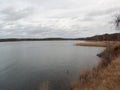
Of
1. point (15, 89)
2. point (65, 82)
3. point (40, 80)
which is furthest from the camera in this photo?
point (40, 80)

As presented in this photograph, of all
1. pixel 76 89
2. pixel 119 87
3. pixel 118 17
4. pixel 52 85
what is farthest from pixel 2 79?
pixel 118 17

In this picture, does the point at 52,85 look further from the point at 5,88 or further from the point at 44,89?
the point at 5,88

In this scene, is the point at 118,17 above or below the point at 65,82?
above

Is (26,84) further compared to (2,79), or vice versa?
(2,79)

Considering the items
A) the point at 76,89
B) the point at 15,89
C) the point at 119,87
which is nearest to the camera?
the point at 119,87

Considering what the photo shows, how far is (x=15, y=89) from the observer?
1405 centimetres

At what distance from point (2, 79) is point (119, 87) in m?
12.3

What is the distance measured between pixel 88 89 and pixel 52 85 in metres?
5.41

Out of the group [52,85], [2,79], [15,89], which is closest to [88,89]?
[52,85]

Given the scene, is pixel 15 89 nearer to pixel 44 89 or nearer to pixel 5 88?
pixel 5 88

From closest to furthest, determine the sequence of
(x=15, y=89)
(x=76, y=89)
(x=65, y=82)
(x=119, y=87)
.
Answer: (x=119, y=87), (x=76, y=89), (x=15, y=89), (x=65, y=82)

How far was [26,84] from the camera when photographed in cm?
1531

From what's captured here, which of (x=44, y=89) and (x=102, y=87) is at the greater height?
(x=102, y=87)

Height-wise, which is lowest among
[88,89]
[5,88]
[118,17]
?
[5,88]
